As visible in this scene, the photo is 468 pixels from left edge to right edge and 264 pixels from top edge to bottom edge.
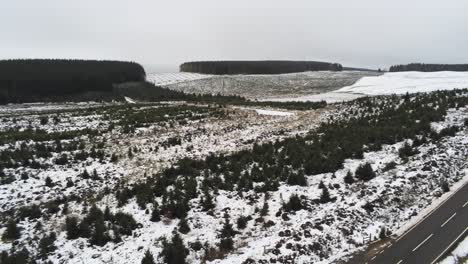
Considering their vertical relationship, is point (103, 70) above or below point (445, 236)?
above

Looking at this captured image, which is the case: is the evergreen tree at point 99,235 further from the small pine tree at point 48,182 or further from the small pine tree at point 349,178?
the small pine tree at point 349,178

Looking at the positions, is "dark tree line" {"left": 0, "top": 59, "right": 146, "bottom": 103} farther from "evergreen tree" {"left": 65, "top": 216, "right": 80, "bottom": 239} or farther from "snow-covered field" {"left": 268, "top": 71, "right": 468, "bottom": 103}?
"evergreen tree" {"left": 65, "top": 216, "right": 80, "bottom": 239}

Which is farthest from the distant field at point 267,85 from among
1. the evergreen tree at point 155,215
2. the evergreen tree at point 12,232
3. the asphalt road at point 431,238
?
the evergreen tree at point 12,232

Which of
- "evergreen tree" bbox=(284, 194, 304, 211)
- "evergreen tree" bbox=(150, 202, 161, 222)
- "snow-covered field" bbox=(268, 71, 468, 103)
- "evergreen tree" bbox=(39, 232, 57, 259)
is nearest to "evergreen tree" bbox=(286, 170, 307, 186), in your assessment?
"evergreen tree" bbox=(284, 194, 304, 211)

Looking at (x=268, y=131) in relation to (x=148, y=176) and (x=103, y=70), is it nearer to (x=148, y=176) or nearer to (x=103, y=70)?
(x=148, y=176)

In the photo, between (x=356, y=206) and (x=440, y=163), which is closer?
(x=356, y=206)

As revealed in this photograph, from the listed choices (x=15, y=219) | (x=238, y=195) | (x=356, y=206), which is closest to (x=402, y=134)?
(x=356, y=206)
